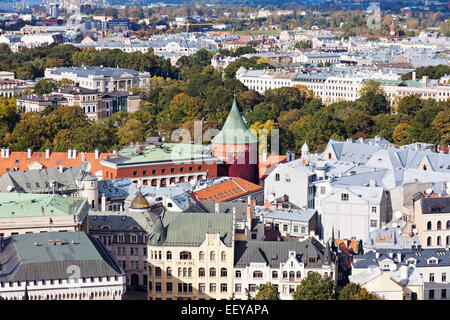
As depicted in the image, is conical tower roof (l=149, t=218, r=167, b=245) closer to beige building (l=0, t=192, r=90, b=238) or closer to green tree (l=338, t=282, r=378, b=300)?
beige building (l=0, t=192, r=90, b=238)

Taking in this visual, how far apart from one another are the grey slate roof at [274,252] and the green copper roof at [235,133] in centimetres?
A: 2350

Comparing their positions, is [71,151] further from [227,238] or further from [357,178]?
[227,238]

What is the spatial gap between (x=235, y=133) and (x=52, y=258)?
30.3m

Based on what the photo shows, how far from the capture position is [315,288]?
4647 cm

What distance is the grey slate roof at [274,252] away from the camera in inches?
1964

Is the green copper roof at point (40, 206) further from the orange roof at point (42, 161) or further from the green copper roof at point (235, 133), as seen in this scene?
the green copper roof at point (235, 133)

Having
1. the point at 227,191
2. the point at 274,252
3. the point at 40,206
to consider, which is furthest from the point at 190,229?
the point at 227,191

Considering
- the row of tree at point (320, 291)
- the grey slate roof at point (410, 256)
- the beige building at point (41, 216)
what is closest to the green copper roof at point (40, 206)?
the beige building at point (41, 216)

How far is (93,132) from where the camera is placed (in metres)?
88.5

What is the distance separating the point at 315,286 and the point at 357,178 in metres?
18.8

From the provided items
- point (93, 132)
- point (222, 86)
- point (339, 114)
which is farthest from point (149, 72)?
point (93, 132)

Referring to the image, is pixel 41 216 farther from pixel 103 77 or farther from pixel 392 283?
pixel 103 77

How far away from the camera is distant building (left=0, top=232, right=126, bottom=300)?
4444 centimetres

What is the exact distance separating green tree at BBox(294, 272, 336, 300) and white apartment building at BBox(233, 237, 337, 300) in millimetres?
1562
